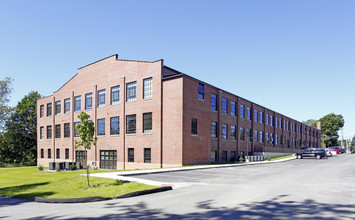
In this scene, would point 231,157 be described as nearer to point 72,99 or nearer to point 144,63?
point 144,63

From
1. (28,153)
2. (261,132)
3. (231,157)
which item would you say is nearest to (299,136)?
(261,132)

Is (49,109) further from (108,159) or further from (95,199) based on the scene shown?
(95,199)

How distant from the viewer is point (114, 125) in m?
38.9

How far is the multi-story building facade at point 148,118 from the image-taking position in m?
31.8

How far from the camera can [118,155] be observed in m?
37.4

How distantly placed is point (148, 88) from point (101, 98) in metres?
10.3

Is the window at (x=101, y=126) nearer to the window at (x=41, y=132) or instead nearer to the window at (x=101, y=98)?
the window at (x=101, y=98)

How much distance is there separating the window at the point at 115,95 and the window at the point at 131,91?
6.82ft

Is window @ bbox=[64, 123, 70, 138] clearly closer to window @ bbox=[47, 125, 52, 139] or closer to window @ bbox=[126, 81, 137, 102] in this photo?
window @ bbox=[47, 125, 52, 139]

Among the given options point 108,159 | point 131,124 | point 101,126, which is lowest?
point 108,159

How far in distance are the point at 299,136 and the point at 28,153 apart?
229 ft

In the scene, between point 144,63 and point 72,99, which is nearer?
point 144,63

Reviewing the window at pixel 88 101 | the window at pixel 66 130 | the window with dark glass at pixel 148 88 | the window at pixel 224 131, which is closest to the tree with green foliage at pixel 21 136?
the window at pixel 66 130

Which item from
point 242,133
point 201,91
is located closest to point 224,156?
point 242,133
